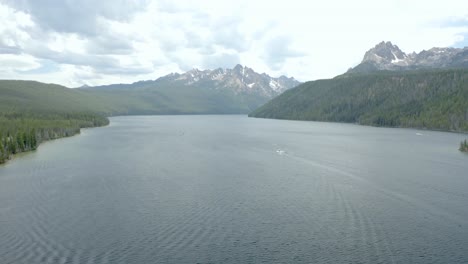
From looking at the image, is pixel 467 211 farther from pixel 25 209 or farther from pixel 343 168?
pixel 25 209

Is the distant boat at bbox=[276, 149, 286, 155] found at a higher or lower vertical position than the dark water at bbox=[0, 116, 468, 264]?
higher

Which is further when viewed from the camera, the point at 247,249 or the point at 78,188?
the point at 78,188

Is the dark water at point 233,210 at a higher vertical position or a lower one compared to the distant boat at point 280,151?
lower

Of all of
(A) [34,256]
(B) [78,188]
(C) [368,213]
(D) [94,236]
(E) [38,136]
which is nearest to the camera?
(A) [34,256]

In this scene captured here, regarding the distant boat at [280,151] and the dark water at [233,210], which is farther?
the distant boat at [280,151]

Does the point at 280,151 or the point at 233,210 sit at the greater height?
the point at 280,151

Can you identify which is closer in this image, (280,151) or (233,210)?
(233,210)

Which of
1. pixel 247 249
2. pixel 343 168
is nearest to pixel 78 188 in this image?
pixel 247 249

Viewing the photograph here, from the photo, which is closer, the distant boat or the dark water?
the dark water
